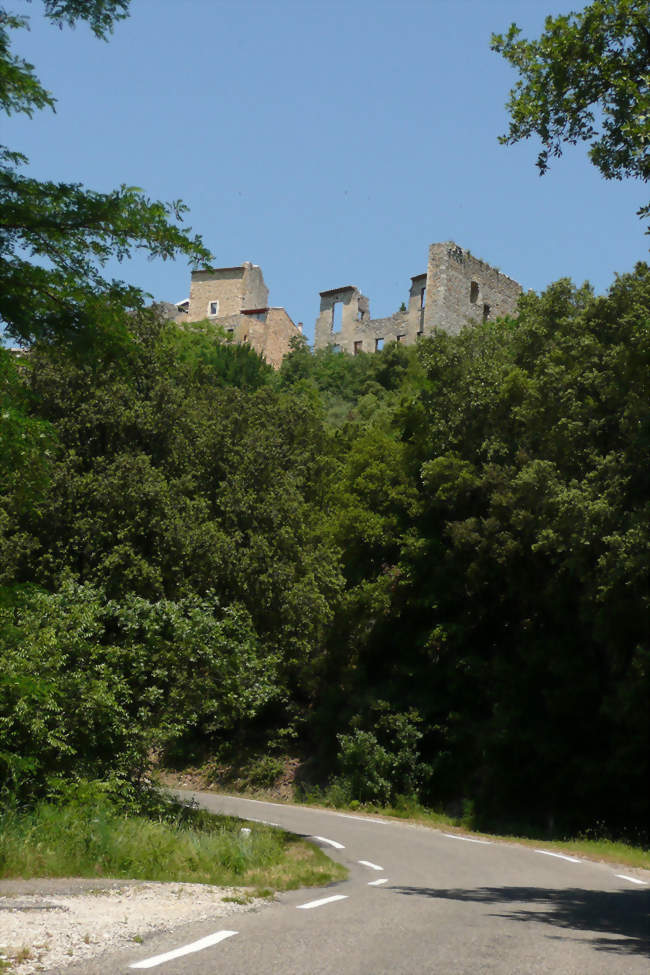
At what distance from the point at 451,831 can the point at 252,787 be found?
12125 mm

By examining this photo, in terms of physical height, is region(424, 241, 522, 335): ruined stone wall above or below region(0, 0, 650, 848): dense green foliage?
above

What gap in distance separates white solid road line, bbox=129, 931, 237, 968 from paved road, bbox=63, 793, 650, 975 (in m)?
0.04

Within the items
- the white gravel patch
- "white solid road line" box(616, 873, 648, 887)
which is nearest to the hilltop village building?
"white solid road line" box(616, 873, 648, 887)

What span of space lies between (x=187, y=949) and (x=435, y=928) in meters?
2.41

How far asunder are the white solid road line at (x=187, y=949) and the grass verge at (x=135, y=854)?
10.5 ft

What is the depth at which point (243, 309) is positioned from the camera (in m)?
96.9

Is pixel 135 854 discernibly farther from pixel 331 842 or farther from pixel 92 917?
pixel 331 842

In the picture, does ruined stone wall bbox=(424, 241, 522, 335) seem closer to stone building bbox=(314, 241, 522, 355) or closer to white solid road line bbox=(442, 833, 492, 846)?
stone building bbox=(314, 241, 522, 355)

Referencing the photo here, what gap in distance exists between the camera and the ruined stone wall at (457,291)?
75312 mm

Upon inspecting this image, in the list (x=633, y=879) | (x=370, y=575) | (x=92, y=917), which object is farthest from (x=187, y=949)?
(x=370, y=575)

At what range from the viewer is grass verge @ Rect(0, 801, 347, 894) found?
10016 millimetres

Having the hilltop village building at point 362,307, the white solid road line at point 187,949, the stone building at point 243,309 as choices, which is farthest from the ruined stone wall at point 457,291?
the white solid road line at point 187,949

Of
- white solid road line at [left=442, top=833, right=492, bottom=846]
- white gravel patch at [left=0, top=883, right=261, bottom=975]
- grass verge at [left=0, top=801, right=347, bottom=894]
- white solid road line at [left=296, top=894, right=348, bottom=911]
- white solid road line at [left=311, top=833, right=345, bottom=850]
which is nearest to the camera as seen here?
white gravel patch at [left=0, top=883, right=261, bottom=975]

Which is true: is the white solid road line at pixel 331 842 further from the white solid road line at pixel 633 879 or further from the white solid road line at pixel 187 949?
the white solid road line at pixel 187 949
